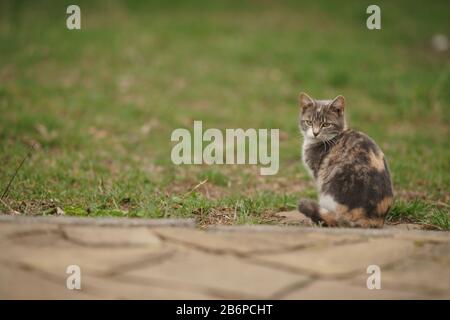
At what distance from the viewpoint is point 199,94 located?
9391 mm

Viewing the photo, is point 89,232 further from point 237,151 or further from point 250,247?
point 237,151

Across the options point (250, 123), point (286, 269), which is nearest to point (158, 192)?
point (286, 269)

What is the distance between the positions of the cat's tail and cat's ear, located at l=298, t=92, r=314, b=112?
50.5 inches

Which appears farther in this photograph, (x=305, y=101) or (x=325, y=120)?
(x=305, y=101)

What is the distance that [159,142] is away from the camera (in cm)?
759

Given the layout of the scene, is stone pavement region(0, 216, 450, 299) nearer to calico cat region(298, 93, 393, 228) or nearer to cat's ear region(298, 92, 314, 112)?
calico cat region(298, 93, 393, 228)

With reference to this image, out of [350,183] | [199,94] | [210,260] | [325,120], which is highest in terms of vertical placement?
[199,94]

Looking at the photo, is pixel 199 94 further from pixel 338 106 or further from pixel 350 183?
pixel 350 183

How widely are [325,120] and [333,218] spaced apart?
3.68 feet

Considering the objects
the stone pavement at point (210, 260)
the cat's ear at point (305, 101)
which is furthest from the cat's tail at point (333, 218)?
the cat's ear at point (305, 101)

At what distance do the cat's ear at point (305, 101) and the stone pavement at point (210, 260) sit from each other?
5.66ft

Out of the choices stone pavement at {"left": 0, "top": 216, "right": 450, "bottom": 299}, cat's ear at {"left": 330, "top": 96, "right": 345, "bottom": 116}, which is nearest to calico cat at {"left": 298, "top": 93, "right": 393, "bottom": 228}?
cat's ear at {"left": 330, "top": 96, "right": 345, "bottom": 116}

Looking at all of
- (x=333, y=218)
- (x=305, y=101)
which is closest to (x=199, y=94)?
(x=305, y=101)
